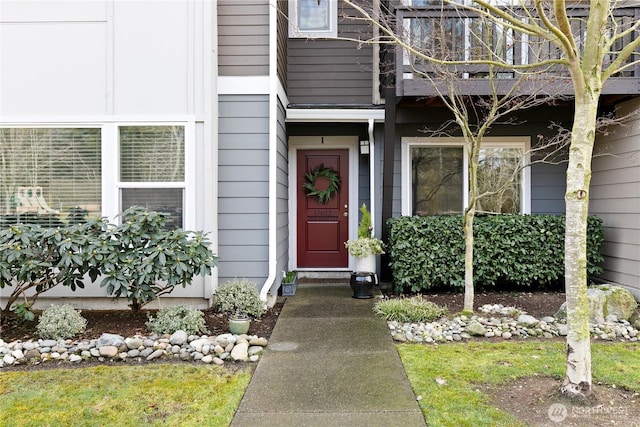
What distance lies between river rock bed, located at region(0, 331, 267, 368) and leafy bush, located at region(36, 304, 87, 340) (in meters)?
0.10

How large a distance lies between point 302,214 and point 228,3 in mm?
3256

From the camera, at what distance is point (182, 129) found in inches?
194

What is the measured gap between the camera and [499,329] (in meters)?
4.30

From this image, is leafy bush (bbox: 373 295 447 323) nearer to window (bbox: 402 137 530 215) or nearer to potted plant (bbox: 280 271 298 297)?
potted plant (bbox: 280 271 298 297)

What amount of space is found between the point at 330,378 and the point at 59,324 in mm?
2561

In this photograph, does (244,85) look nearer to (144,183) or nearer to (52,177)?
(144,183)

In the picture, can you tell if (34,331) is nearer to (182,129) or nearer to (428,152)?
(182,129)

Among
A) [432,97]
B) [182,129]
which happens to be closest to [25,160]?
[182,129]

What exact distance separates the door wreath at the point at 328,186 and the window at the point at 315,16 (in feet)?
6.88

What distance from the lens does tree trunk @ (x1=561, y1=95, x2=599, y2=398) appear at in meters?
2.76

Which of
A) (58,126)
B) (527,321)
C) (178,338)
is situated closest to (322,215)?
(527,321)

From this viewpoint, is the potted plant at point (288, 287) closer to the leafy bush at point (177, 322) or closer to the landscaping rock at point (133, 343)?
the leafy bush at point (177, 322)

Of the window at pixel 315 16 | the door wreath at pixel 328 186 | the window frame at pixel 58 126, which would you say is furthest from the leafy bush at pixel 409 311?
the window at pixel 315 16

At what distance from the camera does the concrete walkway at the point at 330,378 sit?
8.75ft
